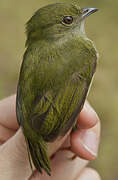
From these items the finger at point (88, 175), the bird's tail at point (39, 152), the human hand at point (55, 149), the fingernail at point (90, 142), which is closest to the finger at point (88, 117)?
the human hand at point (55, 149)

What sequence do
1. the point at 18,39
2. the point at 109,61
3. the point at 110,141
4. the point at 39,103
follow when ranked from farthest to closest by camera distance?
the point at 18,39
the point at 109,61
the point at 110,141
the point at 39,103

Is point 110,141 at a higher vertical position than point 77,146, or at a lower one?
lower

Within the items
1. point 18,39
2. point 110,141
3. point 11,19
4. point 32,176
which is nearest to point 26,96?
point 32,176

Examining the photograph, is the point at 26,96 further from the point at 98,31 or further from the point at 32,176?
the point at 98,31

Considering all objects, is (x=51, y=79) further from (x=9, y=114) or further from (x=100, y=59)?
(x=100, y=59)

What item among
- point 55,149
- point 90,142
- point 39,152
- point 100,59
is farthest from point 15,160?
point 100,59

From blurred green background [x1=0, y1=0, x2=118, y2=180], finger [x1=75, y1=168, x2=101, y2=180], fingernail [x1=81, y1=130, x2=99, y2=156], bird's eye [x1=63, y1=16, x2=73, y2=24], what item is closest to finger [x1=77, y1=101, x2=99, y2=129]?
fingernail [x1=81, y1=130, x2=99, y2=156]

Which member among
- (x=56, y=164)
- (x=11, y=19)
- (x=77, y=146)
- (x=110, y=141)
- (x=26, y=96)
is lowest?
(x=110, y=141)

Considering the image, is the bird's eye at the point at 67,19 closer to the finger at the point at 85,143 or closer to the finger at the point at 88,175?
the finger at the point at 85,143
